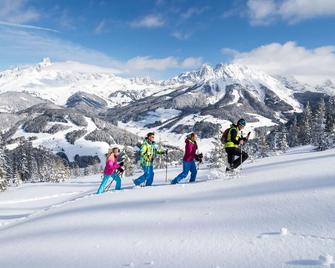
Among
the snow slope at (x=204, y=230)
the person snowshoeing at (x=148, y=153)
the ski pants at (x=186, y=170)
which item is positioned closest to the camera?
the snow slope at (x=204, y=230)

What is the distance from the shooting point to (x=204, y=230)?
705cm

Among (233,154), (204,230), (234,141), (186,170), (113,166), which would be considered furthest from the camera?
(113,166)

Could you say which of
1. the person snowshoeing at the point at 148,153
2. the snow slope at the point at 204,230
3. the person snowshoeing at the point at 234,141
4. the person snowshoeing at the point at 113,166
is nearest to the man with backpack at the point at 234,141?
the person snowshoeing at the point at 234,141

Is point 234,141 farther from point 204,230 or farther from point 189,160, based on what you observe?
point 204,230

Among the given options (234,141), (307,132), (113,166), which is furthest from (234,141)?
(307,132)

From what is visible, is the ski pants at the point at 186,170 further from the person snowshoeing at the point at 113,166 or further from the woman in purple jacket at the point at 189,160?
the person snowshoeing at the point at 113,166

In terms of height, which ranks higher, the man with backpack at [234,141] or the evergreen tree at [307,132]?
the evergreen tree at [307,132]

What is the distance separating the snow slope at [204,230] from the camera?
18.2ft

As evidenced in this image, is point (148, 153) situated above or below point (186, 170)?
above

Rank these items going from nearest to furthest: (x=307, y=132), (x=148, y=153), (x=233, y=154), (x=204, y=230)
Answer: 1. (x=204, y=230)
2. (x=233, y=154)
3. (x=148, y=153)
4. (x=307, y=132)

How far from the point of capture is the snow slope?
554cm

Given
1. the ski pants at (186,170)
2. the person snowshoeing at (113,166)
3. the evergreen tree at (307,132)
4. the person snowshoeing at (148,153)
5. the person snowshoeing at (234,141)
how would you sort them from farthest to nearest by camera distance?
the evergreen tree at (307,132)
the person snowshoeing at (113,166)
the person snowshoeing at (148,153)
the ski pants at (186,170)
the person snowshoeing at (234,141)

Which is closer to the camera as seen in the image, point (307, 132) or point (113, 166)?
point (113, 166)

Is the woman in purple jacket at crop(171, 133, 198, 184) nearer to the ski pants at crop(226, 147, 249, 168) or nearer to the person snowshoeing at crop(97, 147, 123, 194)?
the ski pants at crop(226, 147, 249, 168)
